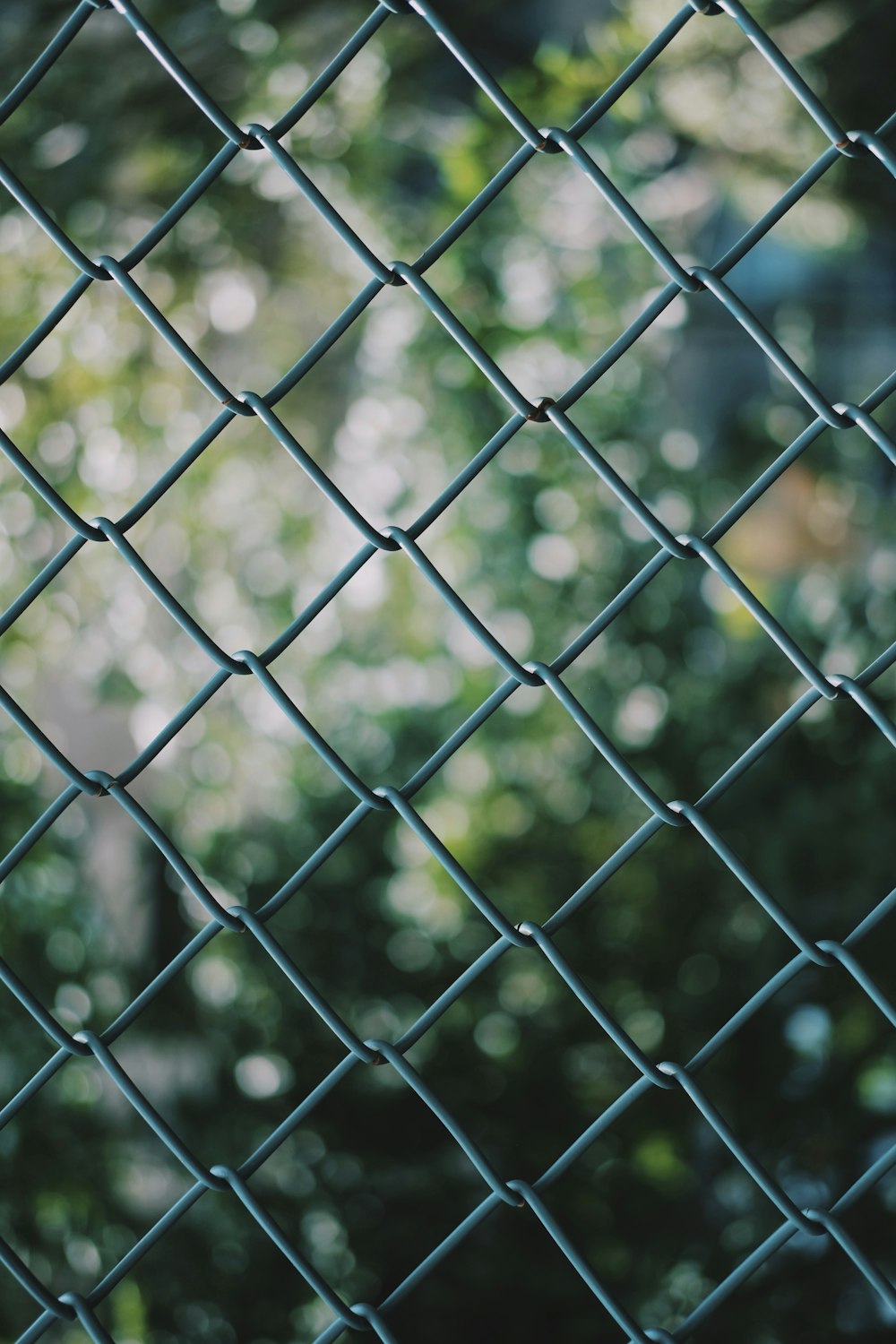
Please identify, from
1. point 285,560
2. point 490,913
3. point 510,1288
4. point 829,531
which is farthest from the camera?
point 829,531

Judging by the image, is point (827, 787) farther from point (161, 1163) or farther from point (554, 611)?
point (161, 1163)

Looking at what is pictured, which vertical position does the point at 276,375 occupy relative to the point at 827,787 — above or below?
above

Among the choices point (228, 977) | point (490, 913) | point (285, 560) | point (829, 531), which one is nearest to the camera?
point (490, 913)

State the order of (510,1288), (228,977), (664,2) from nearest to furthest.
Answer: (510,1288), (664,2), (228,977)

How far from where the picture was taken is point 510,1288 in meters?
1.48

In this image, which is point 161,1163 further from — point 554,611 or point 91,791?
point 91,791

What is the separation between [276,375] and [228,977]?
3.17ft

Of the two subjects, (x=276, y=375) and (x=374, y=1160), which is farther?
(x=276, y=375)

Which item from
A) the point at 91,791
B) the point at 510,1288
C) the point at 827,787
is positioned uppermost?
the point at 91,791

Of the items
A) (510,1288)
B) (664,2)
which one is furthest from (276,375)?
(510,1288)

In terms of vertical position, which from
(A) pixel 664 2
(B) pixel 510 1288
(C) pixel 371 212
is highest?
(C) pixel 371 212

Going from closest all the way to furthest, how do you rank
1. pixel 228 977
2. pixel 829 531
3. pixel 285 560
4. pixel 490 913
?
pixel 490 913 → pixel 228 977 → pixel 285 560 → pixel 829 531

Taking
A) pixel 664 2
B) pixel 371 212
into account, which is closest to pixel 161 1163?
pixel 371 212

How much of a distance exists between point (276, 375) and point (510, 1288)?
1.40m
